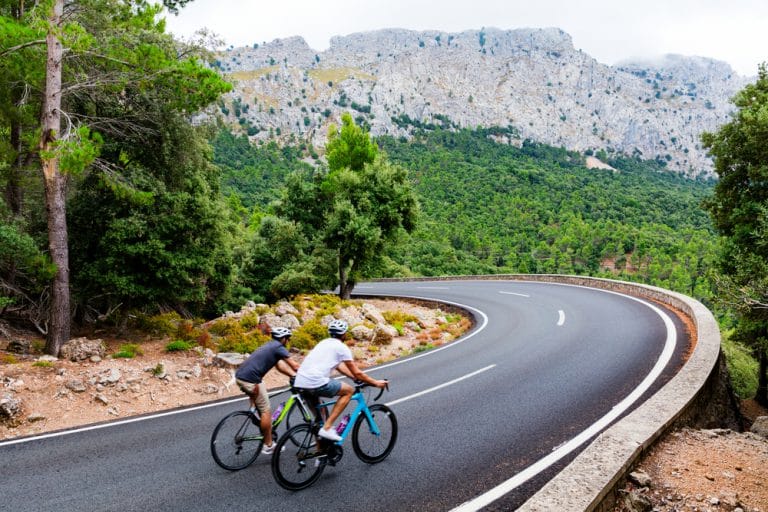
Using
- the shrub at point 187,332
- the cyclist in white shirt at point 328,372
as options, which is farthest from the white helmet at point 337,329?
the shrub at point 187,332

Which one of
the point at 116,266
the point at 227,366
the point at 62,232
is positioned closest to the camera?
the point at 62,232

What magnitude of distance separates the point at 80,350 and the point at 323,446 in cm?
758

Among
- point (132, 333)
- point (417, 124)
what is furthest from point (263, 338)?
point (417, 124)

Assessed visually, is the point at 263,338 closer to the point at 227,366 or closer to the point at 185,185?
the point at 227,366

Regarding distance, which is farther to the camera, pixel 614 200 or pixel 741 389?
pixel 614 200

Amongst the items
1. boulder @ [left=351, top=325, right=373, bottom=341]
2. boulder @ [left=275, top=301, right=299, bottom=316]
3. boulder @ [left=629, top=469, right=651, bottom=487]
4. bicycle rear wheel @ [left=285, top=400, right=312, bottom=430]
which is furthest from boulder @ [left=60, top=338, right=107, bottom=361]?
boulder @ [left=629, top=469, right=651, bottom=487]

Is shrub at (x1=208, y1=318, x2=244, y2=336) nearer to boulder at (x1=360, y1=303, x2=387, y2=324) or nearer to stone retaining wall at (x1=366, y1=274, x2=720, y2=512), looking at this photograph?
boulder at (x1=360, y1=303, x2=387, y2=324)

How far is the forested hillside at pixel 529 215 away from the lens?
71.2 metres

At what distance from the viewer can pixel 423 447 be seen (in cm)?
577

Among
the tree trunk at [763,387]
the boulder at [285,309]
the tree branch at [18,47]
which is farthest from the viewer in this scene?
the tree trunk at [763,387]

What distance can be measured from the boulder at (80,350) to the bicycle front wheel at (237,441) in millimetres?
6222

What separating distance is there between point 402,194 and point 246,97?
189499 millimetres

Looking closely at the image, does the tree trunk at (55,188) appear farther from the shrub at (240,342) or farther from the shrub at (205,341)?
the shrub at (240,342)

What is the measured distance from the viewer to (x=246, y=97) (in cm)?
18650
